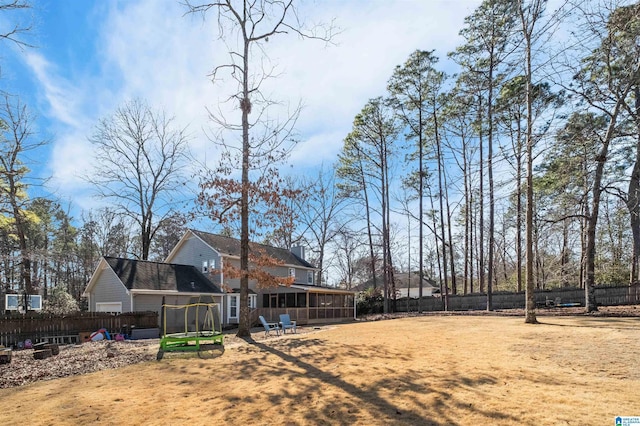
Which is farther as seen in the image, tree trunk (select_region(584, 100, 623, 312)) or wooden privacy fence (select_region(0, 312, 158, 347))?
tree trunk (select_region(584, 100, 623, 312))

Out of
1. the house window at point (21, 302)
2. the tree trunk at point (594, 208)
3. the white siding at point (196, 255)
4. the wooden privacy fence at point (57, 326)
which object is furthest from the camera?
the white siding at point (196, 255)

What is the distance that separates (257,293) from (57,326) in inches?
539

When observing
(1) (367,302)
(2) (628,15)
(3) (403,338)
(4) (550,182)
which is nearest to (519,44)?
(2) (628,15)

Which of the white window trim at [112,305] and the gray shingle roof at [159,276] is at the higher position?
the gray shingle roof at [159,276]

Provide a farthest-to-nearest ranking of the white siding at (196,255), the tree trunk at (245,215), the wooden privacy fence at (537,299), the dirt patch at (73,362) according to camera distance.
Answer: the white siding at (196,255) < the wooden privacy fence at (537,299) < the tree trunk at (245,215) < the dirt patch at (73,362)

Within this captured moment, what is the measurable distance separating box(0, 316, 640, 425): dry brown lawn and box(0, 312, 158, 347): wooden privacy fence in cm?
926

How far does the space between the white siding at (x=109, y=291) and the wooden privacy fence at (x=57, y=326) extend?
9.04ft

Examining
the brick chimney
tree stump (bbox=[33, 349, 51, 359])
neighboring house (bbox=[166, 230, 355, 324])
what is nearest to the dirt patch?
tree stump (bbox=[33, 349, 51, 359])

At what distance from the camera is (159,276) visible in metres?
23.4

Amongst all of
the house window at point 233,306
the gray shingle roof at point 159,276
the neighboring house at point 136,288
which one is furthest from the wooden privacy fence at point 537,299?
the neighboring house at point 136,288

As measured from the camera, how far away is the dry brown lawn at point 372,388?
515 cm

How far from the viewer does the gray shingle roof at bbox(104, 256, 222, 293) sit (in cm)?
2165

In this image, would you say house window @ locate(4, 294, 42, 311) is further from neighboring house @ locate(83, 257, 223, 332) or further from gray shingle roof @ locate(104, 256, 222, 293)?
gray shingle roof @ locate(104, 256, 222, 293)

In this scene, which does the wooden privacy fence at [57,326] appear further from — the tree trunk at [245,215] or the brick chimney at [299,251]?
the brick chimney at [299,251]
